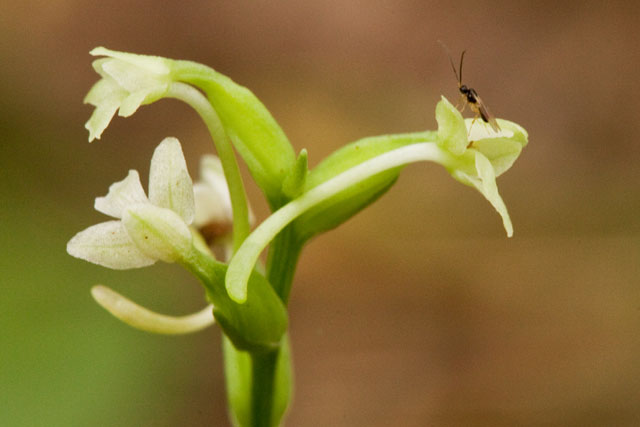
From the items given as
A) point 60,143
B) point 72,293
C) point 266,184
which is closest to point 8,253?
point 72,293

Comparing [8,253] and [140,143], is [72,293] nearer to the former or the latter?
[8,253]

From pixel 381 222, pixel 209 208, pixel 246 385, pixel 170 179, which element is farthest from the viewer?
pixel 381 222

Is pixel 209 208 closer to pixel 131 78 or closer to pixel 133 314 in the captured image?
pixel 133 314

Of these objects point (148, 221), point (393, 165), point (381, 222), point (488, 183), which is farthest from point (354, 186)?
point (381, 222)

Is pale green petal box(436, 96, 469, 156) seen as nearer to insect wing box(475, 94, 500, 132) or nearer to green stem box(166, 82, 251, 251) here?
insect wing box(475, 94, 500, 132)

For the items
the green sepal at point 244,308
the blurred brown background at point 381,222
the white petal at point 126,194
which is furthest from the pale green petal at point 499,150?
the blurred brown background at point 381,222

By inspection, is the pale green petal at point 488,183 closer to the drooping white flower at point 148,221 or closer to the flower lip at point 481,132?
the flower lip at point 481,132

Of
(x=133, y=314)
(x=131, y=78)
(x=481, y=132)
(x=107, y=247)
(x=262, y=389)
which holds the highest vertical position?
(x=131, y=78)
